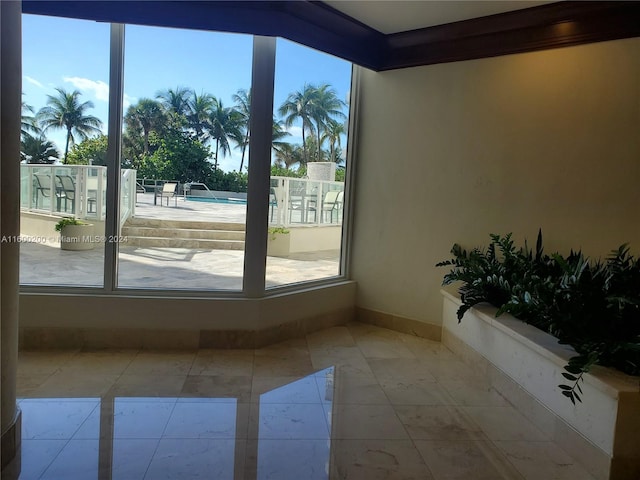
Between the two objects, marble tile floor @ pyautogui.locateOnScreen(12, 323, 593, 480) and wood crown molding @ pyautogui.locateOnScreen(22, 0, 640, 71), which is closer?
marble tile floor @ pyautogui.locateOnScreen(12, 323, 593, 480)

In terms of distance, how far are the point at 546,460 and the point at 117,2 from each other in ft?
12.9

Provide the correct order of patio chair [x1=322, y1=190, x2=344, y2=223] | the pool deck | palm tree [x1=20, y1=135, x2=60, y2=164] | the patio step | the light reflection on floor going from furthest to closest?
patio chair [x1=322, y1=190, x2=344, y2=223] < the patio step < the pool deck < palm tree [x1=20, y1=135, x2=60, y2=164] < the light reflection on floor

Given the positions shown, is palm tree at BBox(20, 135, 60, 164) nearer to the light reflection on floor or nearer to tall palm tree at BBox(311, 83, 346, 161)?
the light reflection on floor

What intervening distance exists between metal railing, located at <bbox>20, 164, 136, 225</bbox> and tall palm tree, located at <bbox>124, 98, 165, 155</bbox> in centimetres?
32

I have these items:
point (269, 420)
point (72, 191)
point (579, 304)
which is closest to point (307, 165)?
point (72, 191)

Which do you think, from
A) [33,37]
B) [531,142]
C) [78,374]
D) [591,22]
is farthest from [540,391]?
[33,37]

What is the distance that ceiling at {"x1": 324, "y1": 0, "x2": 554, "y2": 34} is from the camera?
3.51 metres

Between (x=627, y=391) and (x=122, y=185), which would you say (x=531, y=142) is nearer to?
(x=627, y=391)

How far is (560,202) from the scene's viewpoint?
3529 mm

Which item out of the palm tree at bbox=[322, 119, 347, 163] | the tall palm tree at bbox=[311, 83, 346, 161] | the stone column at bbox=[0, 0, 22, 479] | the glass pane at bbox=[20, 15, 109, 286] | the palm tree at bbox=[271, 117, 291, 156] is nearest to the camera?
the stone column at bbox=[0, 0, 22, 479]

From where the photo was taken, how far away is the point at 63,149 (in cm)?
358

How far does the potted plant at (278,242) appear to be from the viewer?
3.97 m

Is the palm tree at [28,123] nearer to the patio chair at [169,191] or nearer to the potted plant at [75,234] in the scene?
the potted plant at [75,234]

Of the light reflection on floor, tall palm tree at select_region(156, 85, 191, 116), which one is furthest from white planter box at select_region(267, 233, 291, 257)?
the light reflection on floor
